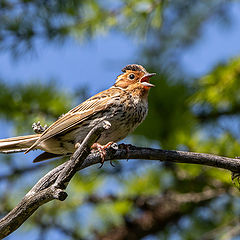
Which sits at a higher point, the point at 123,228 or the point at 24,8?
the point at 24,8

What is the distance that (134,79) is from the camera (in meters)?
4.13

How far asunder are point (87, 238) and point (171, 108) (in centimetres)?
174

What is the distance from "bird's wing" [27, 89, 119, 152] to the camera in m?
3.57

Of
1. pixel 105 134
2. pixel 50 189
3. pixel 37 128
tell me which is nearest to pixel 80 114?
pixel 105 134

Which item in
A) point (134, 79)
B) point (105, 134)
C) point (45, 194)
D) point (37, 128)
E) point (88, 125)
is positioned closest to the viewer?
point (45, 194)

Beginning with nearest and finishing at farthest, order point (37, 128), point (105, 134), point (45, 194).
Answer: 1. point (45, 194)
2. point (37, 128)
3. point (105, 134)

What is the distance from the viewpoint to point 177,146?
4008 mm

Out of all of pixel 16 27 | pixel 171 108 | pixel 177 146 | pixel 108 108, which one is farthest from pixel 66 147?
pixel 16 27

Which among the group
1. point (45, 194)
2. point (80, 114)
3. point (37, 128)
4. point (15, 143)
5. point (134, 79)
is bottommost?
point (45, 194)

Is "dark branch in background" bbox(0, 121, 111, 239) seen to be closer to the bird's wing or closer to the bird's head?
the bird's wing

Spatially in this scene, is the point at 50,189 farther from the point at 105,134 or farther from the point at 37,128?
the point at 105,134

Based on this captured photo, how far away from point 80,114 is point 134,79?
26.9 inches

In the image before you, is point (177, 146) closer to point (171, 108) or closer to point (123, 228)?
point (171, 108)

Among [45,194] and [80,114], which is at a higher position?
[80,114]
